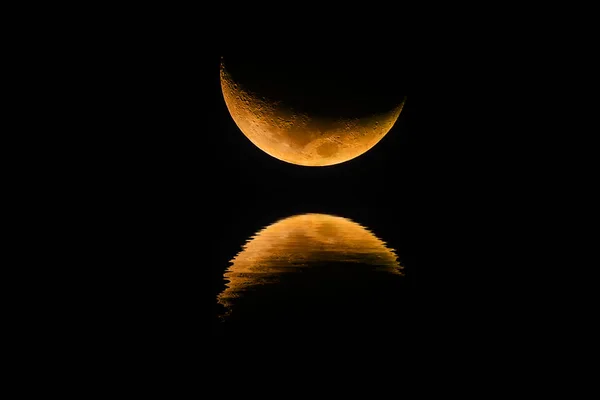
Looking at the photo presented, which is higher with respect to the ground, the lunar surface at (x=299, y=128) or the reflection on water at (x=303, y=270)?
the lunar surface at (x=299, y=128)

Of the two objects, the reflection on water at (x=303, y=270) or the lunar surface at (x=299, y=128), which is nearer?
the reflection on water at (x=303, y=270)

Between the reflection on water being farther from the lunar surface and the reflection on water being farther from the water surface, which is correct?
the lunar surface

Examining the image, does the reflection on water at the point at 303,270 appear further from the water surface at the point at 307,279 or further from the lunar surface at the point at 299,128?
the lunar surface at the point at 299,128

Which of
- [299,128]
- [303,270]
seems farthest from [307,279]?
[299,128]

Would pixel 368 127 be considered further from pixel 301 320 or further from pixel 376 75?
pixel 301 320

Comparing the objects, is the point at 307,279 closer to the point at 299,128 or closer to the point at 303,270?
the point at 303,270

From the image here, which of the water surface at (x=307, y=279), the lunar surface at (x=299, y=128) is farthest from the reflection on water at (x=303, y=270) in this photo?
the lunar surface at (x=299, y=128)

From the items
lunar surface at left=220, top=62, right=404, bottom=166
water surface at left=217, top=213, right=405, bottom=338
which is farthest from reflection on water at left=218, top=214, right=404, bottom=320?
lunar surface at left=220, top=62, right=404, bottom=166
